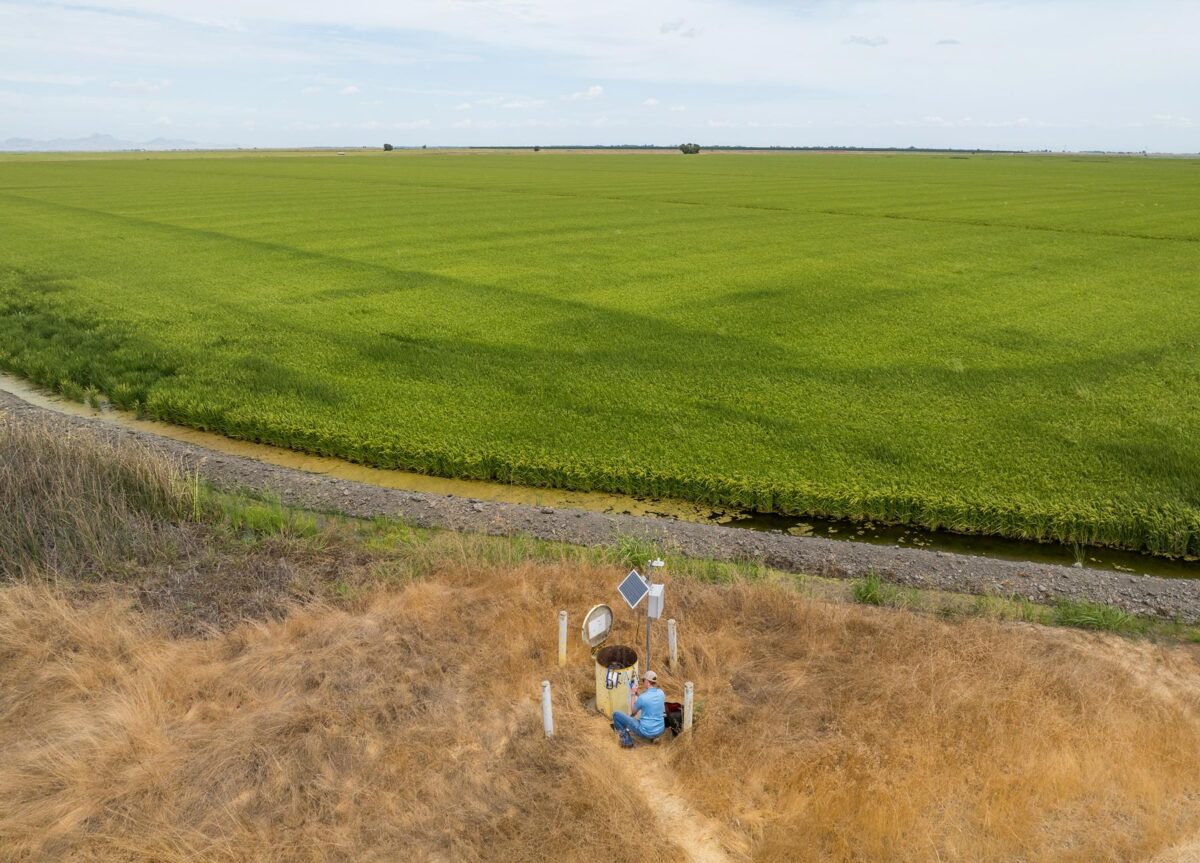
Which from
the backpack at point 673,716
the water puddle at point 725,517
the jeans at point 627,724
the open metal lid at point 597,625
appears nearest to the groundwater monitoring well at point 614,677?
the open metal lid at point 597,625

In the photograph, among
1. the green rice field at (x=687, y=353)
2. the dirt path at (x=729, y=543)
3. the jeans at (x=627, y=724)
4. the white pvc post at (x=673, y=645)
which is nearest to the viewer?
the jeans at (x=627, y=724)

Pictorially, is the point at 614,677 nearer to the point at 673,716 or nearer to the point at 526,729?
the point at 673,716

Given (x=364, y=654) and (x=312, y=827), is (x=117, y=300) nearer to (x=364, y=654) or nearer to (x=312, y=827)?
(x=364, y=654)

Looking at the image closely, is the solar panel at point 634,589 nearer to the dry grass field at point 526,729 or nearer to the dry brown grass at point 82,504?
the dry grass field at point 526,729

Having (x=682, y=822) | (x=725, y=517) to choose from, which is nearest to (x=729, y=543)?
(x=725, y=517)

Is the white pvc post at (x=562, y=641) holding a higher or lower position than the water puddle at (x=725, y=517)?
higher

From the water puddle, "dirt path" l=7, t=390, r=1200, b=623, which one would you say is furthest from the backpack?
the water puddle
